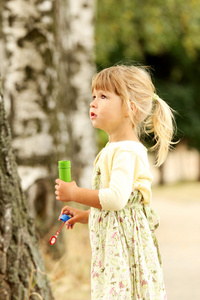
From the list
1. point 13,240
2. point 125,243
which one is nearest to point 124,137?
point 125,243

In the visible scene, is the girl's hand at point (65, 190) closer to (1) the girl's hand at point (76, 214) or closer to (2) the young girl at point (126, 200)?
(2) the young girl at point (126, 200)

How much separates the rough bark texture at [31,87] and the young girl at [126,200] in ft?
9.96

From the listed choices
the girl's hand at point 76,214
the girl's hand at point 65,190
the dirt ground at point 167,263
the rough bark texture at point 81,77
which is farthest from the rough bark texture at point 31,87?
the rough bark texture at point 81,77

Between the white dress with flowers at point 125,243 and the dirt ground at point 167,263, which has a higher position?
the white dress with flowers at point 125,243

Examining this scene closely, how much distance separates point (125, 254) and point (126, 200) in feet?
0.99

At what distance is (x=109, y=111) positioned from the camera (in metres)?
2.81

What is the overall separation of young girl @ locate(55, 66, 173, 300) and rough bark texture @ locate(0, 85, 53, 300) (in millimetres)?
648

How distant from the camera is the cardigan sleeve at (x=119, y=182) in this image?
2654 mm

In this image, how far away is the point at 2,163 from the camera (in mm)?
3400

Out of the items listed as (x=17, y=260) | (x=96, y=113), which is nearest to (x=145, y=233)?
(x=96, y=113)

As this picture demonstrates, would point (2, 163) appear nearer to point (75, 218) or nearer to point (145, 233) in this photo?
point (75, 218)

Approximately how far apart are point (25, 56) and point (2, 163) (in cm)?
274

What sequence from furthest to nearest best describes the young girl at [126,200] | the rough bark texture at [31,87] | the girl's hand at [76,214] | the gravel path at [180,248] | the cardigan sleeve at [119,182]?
the rough bark texture at [31,87]
the gravel path at [180,248]
the girl's hand at [76,214]
the young girl at [126,200]
the cardigan sleeve at [119,182]

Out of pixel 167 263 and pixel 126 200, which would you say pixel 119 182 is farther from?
pixel 167 263
